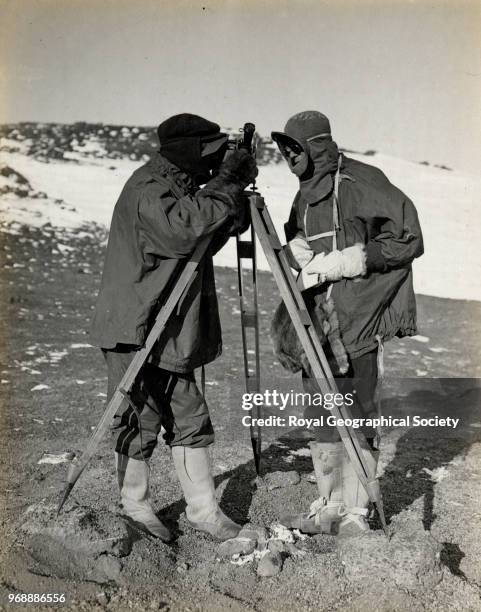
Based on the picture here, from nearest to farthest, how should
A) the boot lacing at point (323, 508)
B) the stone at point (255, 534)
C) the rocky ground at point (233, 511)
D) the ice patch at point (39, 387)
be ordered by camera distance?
the rocky ground at point (233, 511), the stone at point (255, 534), the boot lacing at point (323, 508), the ice patch at point (39, 387)

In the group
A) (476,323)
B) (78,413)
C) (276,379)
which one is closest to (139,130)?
(476,323)

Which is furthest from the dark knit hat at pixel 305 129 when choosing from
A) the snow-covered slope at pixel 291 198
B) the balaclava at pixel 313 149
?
the snow-covered slope at pixel 291 198

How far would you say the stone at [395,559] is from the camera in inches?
128

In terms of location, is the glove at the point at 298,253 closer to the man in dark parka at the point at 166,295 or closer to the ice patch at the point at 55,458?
the man in dark parka at the point at 166,295

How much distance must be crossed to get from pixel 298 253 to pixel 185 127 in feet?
2.87

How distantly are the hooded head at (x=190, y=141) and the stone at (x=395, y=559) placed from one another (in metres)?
2.05

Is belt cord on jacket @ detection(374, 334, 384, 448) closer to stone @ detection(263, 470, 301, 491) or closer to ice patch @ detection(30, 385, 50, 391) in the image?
stone @ detection(263, 470, 301, 491)

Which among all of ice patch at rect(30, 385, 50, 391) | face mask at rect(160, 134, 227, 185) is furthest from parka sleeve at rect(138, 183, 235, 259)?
ice patch at rect(30, 385, 50, 391)

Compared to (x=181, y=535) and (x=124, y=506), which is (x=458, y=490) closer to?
(x=181, y=535)

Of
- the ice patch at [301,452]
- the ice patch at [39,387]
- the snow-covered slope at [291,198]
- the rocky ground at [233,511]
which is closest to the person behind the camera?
the rocky ground at [233,511]

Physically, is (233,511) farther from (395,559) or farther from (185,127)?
(185,127)

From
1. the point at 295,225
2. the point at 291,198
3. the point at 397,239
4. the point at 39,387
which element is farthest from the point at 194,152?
the point at 291,198

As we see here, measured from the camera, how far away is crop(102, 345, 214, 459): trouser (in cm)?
369

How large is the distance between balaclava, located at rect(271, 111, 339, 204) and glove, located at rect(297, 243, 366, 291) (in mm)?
336
